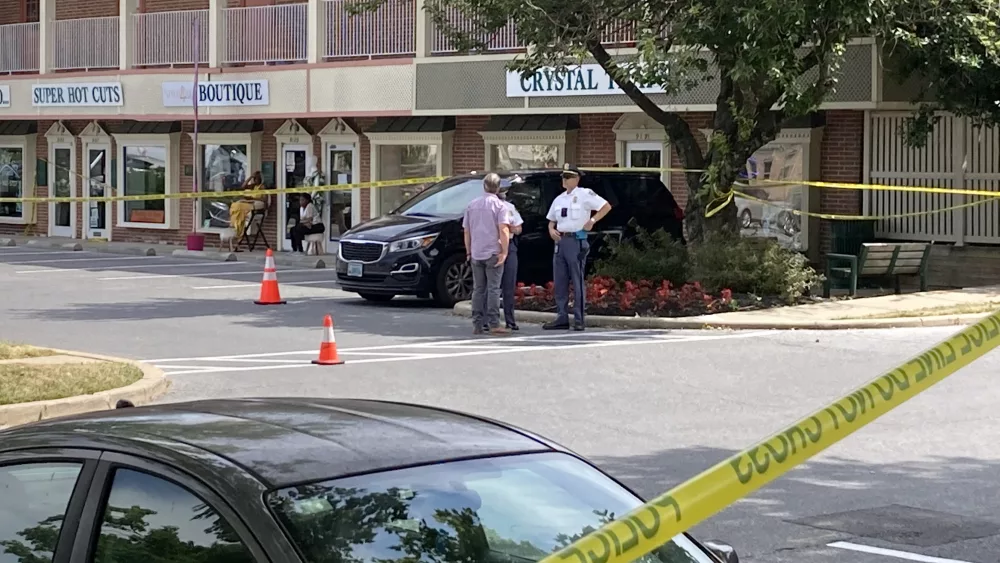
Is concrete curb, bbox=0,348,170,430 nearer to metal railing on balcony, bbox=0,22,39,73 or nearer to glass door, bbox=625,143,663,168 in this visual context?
glass door, bbox=625,143,663,168

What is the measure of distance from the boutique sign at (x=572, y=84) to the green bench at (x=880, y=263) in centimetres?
543

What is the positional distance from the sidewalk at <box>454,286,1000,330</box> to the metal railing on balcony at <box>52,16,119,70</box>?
18576mm

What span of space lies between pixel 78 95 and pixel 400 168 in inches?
362

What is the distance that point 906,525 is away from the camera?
25.8 feet

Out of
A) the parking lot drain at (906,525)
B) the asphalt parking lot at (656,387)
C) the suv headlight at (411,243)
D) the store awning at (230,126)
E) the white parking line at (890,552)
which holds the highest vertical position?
the store awning at (230,126)

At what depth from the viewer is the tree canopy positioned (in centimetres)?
1695

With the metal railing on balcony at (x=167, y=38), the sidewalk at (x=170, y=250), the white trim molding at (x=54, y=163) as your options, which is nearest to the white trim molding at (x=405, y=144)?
the sidewalk at (x=170, y=250)

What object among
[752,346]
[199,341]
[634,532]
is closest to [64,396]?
[199,341]

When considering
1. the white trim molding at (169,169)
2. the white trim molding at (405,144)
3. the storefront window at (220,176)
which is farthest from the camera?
the white trim molding at (169,169)

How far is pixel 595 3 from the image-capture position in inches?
736

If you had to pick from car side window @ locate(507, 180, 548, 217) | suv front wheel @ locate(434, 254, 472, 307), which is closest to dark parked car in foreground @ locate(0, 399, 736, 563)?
suv front wheel @ locate(434, 254, 472, 307)

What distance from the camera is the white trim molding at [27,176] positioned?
37.2 metres

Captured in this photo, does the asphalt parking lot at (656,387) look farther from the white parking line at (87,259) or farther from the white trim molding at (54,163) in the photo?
the white trim molding at (54,163)

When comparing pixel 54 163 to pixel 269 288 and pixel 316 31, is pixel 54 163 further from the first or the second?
pixel 269 288
